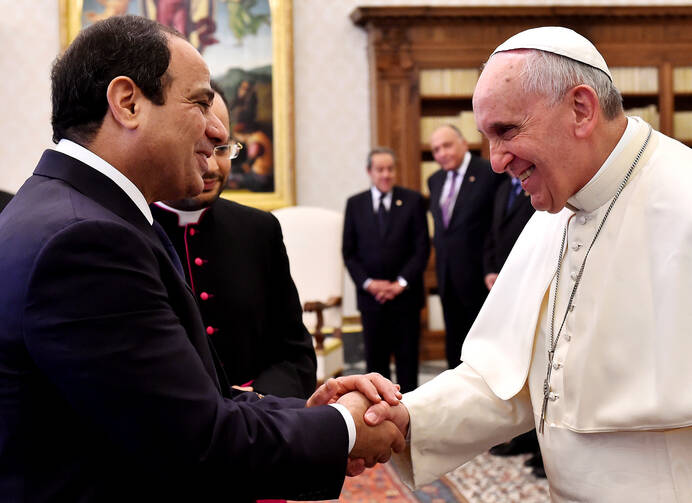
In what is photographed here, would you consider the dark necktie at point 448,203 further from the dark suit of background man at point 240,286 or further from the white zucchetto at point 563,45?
the white zucchetto at point 563,45

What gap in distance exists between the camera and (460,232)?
5.81m

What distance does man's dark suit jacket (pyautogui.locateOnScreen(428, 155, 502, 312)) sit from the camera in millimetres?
5738

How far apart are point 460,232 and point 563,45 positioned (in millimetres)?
3923

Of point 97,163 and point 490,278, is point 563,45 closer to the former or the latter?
point 97,163

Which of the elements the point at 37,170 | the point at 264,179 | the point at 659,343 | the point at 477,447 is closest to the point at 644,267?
the point at 659,343

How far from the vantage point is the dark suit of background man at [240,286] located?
7.11ft

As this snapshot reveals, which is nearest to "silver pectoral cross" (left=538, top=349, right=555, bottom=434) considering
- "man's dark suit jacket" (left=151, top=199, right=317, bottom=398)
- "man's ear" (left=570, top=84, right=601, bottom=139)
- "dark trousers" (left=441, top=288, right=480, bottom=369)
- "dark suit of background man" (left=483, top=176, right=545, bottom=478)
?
"man's ear" (left=570, top=84, right=601, bottom=139)

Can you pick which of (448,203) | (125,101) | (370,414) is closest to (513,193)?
(448,203)

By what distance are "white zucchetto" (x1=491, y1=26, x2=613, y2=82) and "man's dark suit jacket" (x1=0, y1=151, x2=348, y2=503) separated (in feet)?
3.42

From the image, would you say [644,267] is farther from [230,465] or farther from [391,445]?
[230,465]

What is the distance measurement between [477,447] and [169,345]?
1.07 metres

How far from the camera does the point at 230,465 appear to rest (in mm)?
1367

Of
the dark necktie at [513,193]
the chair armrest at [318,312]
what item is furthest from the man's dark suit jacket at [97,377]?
the chair armrest at [318,312]

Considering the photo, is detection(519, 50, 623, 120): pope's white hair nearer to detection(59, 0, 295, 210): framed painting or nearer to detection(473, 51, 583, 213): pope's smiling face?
detection(473, 51, 583, 213): pope's smiling face
